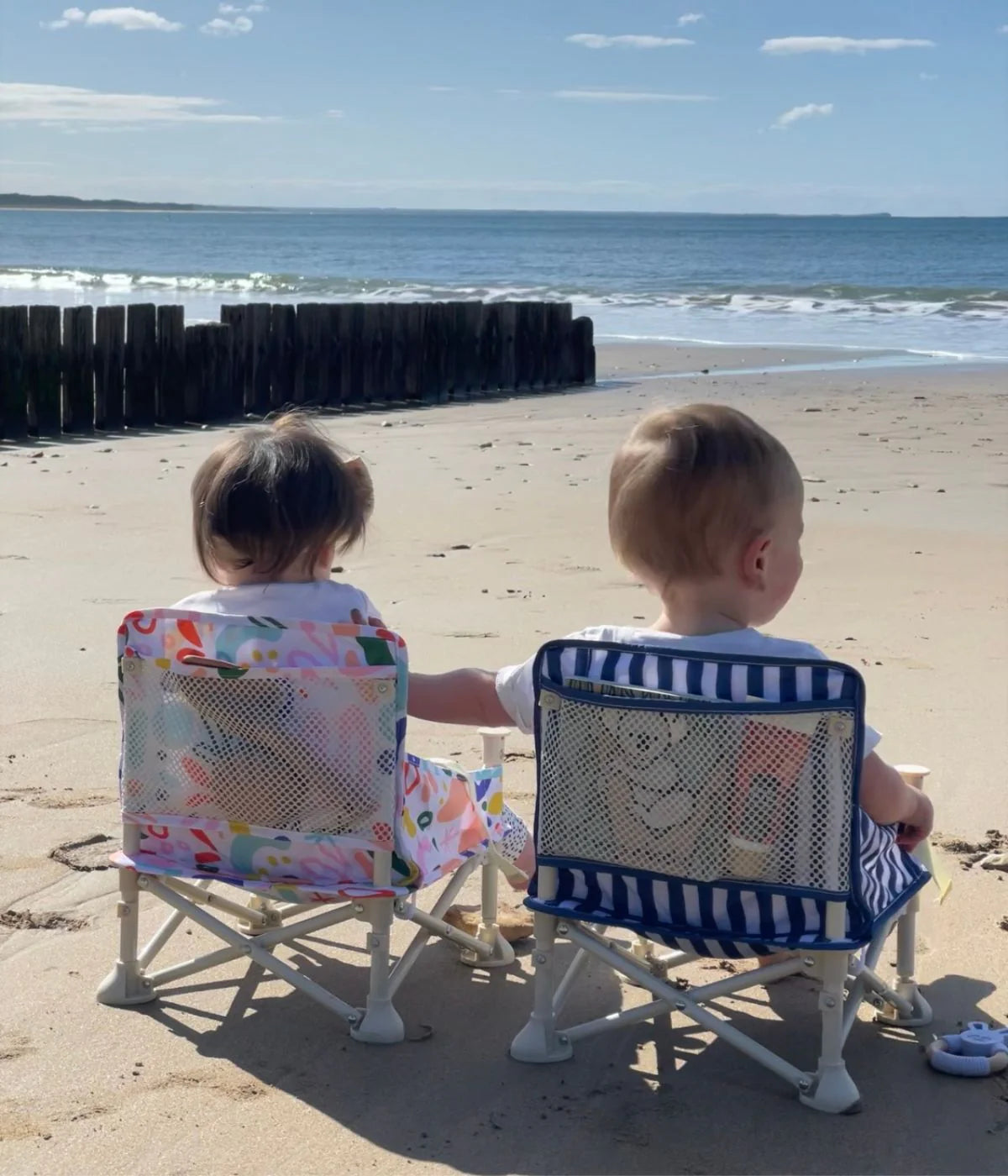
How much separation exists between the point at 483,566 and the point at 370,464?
334 centimetres

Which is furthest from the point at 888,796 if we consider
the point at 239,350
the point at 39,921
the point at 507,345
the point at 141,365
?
the point at 507,345

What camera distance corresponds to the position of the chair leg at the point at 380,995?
9.74ft

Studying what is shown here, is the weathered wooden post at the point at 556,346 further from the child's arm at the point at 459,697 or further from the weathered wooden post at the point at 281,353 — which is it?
the child's arm at the point at 459,697

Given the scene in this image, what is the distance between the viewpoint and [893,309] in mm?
Result: 31719

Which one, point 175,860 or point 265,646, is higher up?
point 265,646

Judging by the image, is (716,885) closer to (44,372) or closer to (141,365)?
(44,372)

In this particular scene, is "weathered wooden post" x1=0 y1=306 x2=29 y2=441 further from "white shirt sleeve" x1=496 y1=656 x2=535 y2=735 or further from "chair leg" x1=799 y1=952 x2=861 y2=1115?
"chair leg" x1=799 y1=952 x2=861 y2=1115

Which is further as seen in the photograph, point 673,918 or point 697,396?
point 697,396

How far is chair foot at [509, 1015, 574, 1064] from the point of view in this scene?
9.60ft

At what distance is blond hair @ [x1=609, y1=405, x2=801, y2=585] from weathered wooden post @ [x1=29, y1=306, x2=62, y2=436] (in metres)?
9.75

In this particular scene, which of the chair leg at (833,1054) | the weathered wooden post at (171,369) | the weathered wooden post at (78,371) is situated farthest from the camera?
the weathered wooden post at (171,369)

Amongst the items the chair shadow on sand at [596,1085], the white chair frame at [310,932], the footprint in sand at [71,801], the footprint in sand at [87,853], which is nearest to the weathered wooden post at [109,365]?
the footprint in sand at [71,801]

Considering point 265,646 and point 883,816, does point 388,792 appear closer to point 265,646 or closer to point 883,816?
point 265,646

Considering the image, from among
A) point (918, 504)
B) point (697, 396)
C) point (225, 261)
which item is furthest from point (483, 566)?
point (225, 261)
